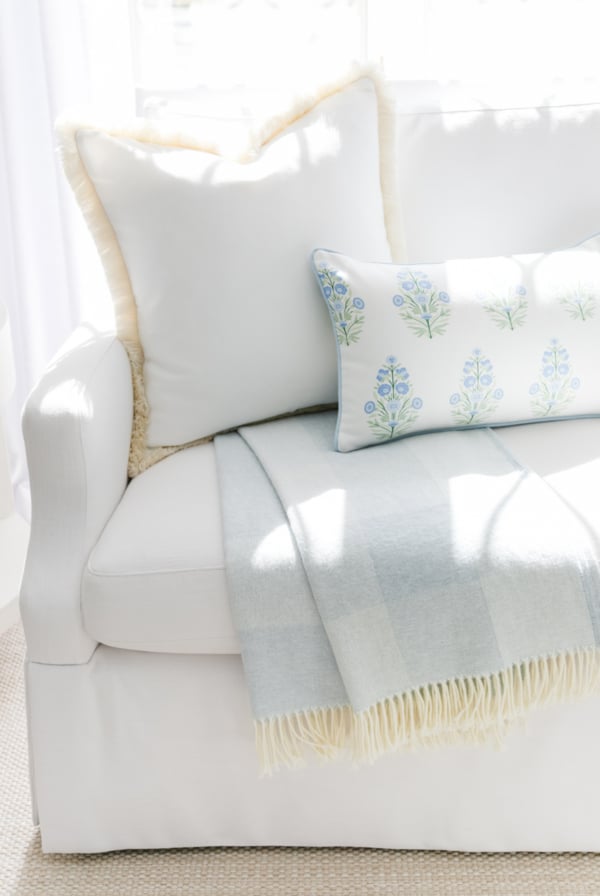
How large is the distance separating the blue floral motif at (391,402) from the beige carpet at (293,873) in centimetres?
60

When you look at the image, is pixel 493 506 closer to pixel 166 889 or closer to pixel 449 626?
pixel 449 626

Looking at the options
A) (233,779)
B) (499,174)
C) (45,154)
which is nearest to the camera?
(233,779)

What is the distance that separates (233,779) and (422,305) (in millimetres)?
726

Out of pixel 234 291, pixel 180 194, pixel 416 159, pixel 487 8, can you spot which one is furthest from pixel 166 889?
pixel 487 8

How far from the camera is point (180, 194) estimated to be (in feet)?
4.76

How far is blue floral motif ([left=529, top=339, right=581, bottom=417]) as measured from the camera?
4.79ft

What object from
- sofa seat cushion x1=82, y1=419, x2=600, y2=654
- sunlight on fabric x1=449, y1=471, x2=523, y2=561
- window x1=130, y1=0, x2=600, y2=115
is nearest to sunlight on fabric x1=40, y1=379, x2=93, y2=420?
sofa seat cushion x1=82, y1=419, x2=600, y2=654

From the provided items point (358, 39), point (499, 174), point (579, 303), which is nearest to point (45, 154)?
point (358, 39)

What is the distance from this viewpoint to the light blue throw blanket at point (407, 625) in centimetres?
115

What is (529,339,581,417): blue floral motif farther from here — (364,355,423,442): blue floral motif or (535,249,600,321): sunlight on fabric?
(364,355,423,442): blue floral motif

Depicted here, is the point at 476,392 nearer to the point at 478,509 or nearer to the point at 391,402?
the point at 391,402

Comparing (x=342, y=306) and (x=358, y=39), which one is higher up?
(x=358, y=39)

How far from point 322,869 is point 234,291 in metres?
0.84

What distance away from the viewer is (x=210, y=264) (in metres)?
1.45
